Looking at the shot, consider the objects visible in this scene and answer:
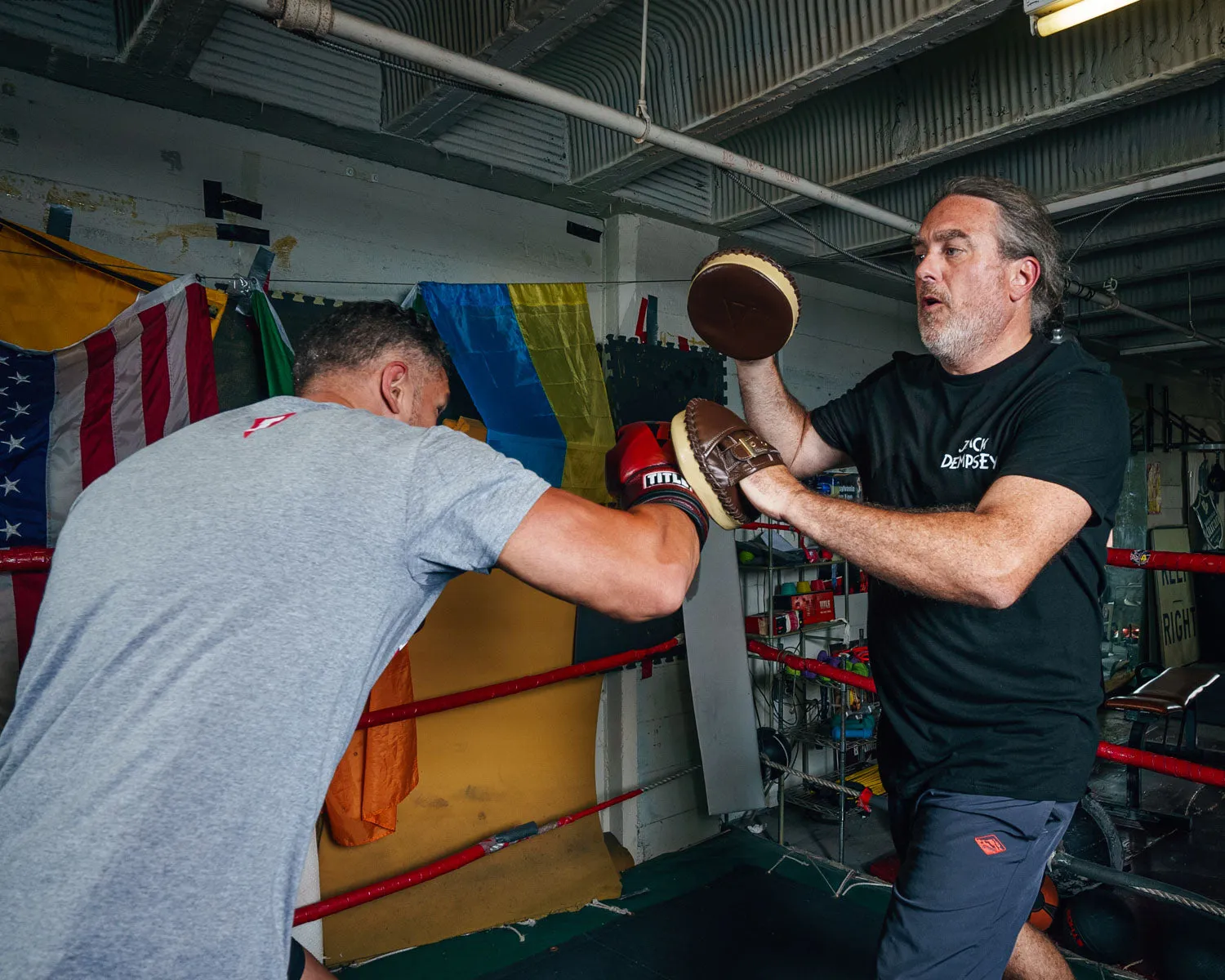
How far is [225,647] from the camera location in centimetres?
97

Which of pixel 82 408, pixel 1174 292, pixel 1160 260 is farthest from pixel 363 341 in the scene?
pixel 1174 292

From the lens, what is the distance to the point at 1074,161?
3775 mm

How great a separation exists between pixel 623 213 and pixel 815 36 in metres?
1.62

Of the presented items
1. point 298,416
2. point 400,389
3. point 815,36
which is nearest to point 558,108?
point 815,36

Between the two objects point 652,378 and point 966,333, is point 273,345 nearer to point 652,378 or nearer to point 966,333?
point 652,378

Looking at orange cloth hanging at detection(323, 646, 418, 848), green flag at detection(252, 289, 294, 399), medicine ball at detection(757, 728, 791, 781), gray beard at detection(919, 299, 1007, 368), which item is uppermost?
green flag at detection(252, 289, 294, 399)

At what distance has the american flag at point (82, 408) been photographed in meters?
2.34

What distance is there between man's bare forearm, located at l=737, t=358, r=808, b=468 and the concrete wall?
1959 millimetres

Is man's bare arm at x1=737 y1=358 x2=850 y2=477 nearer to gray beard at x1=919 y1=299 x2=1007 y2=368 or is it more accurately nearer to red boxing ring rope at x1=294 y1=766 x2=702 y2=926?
gray beard at x1=919 y1=299 x2=1007 y2=368

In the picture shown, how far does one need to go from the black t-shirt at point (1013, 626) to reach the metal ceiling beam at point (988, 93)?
5.96 feet

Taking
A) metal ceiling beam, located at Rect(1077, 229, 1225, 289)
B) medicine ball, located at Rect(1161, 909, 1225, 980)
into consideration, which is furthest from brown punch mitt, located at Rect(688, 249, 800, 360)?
metal ceiling beam, located at Rect(1077, 229, 1225, 289)

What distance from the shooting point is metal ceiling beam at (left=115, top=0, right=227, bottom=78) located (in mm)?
2287

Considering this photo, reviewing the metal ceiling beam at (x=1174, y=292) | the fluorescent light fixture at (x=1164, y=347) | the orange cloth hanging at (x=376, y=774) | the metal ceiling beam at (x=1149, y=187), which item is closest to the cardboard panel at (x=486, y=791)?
the orange cloth hanging at (x=376, y=774)

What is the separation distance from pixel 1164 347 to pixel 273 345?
7.72m
